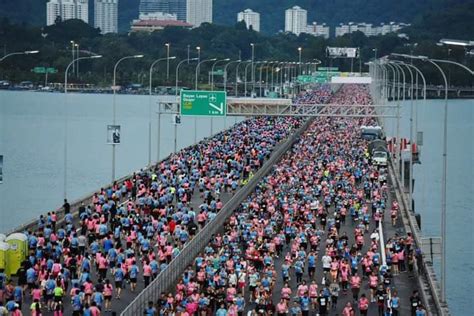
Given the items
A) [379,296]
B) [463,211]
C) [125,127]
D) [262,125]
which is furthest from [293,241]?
[125,127]

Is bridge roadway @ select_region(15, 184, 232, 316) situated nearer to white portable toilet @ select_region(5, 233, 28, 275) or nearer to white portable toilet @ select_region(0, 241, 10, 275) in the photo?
white portable toilet @ select_region(0, 241, 10, 275)

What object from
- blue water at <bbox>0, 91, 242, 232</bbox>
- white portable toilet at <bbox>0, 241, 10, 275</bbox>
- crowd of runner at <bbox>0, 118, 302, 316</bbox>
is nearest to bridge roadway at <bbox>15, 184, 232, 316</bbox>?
crowd of runner at <bbox>0, 118, 302, 316</bbox>

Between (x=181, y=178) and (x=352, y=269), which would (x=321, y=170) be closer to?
(x=181, y=178)

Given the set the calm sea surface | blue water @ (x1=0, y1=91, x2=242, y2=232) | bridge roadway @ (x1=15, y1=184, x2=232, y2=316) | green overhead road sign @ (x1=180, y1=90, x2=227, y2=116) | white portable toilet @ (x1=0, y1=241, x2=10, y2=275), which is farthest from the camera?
blue water @ (x1=0, y1=91, x2=242, y2=232)

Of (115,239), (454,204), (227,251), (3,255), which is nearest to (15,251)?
(3,255)

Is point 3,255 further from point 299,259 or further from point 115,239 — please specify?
point 299,259

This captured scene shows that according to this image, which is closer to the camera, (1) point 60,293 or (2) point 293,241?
(1) point 60,293

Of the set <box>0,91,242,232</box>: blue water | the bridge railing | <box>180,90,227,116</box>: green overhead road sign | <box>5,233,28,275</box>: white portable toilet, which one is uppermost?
<box>180,90,227,116</box>: green overhead road sign
